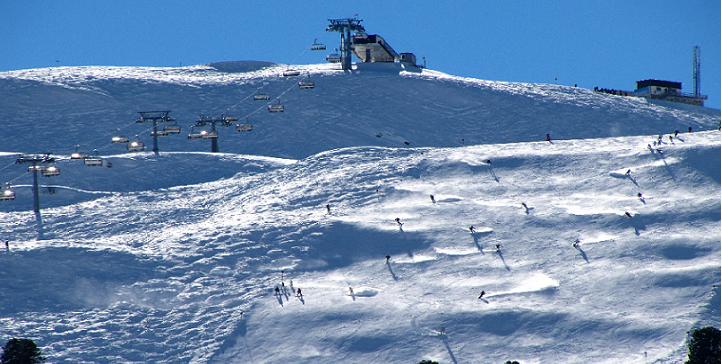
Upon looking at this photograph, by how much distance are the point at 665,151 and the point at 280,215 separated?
1613 centimetres

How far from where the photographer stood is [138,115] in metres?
91.4

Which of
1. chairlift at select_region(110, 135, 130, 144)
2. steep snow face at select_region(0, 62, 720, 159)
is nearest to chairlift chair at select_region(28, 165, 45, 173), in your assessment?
chairlift at select_region(110, 135, 130, 144)

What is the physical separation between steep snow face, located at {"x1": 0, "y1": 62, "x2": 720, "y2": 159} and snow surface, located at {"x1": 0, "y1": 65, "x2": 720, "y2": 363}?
9320 millimetres

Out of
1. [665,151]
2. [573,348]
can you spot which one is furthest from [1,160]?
[573,348]

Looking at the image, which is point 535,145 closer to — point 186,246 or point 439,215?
point 439,215

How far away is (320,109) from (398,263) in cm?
3786

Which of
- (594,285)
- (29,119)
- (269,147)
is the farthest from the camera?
(29,119)

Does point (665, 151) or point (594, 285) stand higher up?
point (665, 151)

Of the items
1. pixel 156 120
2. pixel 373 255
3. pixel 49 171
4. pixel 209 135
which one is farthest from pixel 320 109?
pixel 373 255

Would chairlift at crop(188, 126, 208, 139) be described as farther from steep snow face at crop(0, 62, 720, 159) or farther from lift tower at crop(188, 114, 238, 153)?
steep snow face at crop(0, 62, 720, 159)

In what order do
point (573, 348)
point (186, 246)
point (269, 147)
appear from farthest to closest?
point (269, 147) → point (186, 246) → point (573, 348)

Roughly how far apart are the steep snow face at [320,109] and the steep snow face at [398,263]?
18.2 metres

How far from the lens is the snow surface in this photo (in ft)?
159

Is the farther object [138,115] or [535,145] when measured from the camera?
[138,115]
